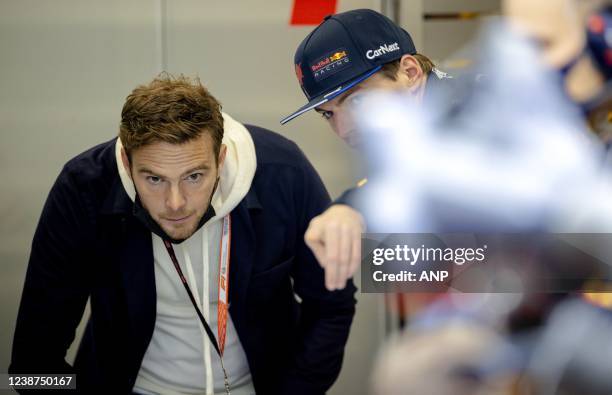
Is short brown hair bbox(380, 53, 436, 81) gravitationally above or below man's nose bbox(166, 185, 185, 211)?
above

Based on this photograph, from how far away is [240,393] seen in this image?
4.89 ft

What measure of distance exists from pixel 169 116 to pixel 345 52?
1.14 feet

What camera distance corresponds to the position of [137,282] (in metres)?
1.43

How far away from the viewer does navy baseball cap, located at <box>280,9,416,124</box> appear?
1.29 metres

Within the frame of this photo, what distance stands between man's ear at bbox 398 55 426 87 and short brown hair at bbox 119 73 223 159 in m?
0.36

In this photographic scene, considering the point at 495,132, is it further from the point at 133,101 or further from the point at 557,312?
the point at 133,101

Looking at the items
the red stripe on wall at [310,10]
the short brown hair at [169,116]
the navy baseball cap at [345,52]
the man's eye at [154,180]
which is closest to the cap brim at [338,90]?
the navy baseball cap at [345,52]

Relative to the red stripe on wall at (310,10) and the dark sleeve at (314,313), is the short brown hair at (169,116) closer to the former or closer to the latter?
the dark sleeve at (314,313)

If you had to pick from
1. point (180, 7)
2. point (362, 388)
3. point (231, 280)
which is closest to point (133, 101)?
point (231, 280)

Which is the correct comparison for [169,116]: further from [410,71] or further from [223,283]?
[410,71]

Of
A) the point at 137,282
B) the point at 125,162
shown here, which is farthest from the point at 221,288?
the point at 125,162

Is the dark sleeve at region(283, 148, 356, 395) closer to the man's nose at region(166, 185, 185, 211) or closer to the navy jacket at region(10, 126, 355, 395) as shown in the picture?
the navy jacket at region(10, 126, 355, 395)

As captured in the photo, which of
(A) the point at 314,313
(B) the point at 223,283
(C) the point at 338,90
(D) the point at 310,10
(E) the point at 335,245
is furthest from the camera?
(D) the point at 310,10

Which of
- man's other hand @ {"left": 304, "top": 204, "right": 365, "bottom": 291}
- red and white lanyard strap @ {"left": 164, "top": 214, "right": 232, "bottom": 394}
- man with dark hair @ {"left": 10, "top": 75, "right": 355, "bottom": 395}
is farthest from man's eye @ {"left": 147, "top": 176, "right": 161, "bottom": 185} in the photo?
man's other hand @ {"left": 304, "top": 204, "right": 365, "bottom": 291}
